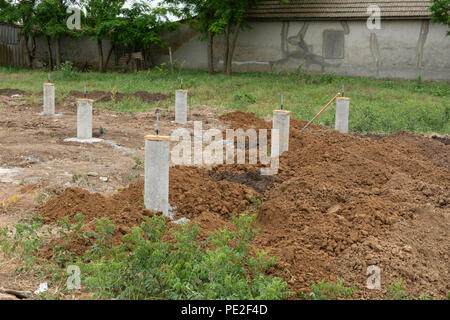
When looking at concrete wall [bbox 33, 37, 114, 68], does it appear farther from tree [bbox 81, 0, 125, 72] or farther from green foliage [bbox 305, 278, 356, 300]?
green foliage [bbox 305, 278, 356, 300]

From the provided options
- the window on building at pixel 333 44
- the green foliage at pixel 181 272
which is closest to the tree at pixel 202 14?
A: the window on building at pixel 333 44

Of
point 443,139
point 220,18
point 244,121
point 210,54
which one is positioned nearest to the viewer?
point 443,139

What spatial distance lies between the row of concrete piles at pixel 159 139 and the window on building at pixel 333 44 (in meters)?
11.8

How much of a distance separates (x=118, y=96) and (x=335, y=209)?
11.9 m

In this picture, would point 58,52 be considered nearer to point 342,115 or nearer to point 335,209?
point 342,115

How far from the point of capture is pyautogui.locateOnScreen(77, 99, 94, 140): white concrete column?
31.0ft

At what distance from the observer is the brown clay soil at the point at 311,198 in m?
4.25

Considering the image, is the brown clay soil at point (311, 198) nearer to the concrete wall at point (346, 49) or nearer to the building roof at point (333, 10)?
the concrete wall at point (346, 49)

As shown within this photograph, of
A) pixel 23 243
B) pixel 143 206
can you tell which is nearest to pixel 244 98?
pixel 143 206

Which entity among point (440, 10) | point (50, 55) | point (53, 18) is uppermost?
point (53, 18)

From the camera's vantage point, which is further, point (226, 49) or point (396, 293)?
point (226, 49)

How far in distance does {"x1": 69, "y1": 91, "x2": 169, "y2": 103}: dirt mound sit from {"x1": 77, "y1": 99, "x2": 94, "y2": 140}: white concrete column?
5833mm

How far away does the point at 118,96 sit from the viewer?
640 inches

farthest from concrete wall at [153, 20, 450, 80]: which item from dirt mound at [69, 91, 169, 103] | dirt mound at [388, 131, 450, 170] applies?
dirt mound at [388, 131, 450, 170]
